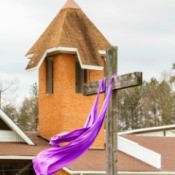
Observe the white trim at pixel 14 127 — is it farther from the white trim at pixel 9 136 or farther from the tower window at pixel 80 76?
the tower window at pixel 80 76

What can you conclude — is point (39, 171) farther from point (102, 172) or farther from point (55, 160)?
point (102, 172)

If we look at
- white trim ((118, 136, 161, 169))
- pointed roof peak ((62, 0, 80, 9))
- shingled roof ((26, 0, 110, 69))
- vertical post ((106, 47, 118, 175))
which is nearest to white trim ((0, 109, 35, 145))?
shingled roof ((26, 0, 110, 69))

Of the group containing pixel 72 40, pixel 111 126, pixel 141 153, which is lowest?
pixel 141 153

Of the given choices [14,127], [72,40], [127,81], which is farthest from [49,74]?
[127,81]

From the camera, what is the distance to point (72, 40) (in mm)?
23391

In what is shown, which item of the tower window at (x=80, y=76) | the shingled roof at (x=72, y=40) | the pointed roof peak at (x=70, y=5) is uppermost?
the pointed roof peak at (x=70, y=5)

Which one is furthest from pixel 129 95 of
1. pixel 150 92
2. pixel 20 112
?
pixel 20 112

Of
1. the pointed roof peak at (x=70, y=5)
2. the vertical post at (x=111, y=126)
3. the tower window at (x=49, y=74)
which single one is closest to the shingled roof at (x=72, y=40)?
the pointed roof peak at (x=70, y=5)

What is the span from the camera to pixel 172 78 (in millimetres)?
59125

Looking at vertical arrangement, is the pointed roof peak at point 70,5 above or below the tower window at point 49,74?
above

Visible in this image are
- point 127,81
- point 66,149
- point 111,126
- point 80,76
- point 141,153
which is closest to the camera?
point 66,149

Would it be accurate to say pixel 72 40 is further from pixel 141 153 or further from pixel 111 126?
pixel 111 126

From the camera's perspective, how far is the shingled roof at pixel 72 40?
23.2 meters

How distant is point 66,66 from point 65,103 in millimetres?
1236
